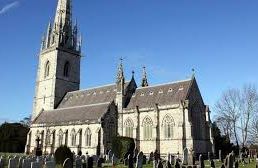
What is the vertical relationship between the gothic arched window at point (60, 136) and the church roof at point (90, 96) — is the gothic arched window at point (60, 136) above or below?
below

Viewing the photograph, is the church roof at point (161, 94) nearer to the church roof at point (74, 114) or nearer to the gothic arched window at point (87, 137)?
the church roof at point (74, 114)

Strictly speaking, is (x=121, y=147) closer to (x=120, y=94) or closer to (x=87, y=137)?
(x=87, y=137)

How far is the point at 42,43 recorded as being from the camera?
2454 inches

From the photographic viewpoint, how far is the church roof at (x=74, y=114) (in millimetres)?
43469

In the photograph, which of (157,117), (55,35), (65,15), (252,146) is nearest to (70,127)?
(157,117)

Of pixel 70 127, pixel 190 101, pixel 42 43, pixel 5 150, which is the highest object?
pixel 42 43

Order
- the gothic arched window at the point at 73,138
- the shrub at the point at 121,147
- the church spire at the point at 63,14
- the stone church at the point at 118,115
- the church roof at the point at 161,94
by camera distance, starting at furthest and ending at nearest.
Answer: the church spire at the point at 63,14
the gothic arched window at the point at 73,138
the church roof at the point at 161,94
the stone church at the point at 118,115
the shrub at the point at 121,147

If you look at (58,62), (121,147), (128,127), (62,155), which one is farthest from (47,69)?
(62,155)

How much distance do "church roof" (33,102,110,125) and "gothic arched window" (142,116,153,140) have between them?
18.7 feet

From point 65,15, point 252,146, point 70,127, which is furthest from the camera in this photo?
point 65,15

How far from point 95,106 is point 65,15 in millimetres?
23976

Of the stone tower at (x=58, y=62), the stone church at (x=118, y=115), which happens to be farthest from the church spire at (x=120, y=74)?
the stone tower at (x=58, y=62)

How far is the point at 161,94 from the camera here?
42.3 m

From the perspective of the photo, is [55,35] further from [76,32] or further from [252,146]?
[252,146]
